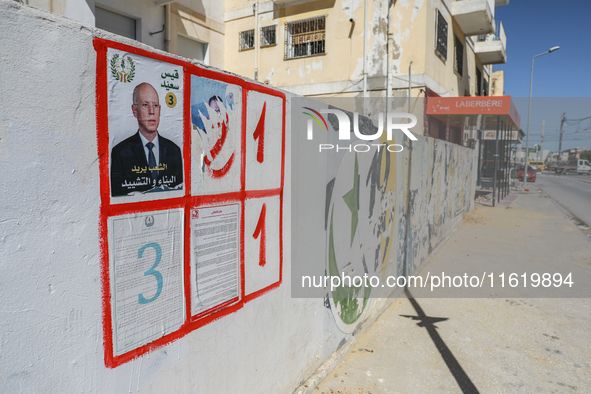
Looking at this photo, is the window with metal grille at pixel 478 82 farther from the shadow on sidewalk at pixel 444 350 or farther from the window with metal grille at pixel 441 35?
the shadow on sidewalk at pixel 444 350

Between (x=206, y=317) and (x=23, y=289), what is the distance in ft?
2.94

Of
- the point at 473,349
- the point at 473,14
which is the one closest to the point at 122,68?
the point at 473,349

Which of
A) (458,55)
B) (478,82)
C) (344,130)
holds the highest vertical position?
(458,55)

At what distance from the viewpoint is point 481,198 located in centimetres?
1814

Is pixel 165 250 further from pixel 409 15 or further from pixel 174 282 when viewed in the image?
pixel 409 15

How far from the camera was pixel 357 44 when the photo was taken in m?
12.8

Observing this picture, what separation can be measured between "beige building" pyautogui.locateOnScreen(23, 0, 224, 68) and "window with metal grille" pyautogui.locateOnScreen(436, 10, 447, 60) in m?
7.49

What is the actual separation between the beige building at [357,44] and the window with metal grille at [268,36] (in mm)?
34

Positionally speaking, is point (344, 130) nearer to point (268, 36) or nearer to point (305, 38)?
point (305, 38)

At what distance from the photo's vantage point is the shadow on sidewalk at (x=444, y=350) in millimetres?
3182

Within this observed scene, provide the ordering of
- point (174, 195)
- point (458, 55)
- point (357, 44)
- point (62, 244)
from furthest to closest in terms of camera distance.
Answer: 1. point (458, 55)
2. point (357, 44)
3. point (174, 195)
4. point (62, 244)

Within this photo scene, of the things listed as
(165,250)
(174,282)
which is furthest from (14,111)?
(174,282)

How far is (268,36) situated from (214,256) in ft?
45.4

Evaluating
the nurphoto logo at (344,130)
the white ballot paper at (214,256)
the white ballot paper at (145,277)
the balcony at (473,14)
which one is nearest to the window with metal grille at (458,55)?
the balcony at (473,14)
